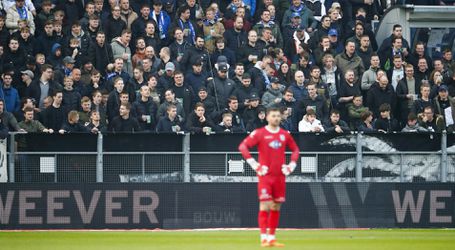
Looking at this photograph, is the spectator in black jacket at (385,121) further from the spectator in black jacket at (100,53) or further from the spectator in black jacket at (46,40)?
the spectator in black jacket at (46,40)

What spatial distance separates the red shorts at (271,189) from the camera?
1814 cm

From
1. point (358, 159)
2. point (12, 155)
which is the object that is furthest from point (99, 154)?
point (358, 159)

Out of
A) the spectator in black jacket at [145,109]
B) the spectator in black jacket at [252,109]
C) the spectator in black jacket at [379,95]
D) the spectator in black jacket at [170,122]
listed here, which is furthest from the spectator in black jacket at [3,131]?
the spectator in black jacket at [379,95]

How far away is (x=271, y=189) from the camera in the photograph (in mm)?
18234

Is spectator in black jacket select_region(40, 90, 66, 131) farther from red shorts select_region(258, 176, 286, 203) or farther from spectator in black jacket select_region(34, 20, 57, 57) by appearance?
red shorts select_region(258, 176, 286, 203)

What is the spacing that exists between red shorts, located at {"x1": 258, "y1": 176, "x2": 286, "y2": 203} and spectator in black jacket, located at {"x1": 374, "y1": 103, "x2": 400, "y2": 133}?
678 centimetres

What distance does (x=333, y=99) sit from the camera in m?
26.1

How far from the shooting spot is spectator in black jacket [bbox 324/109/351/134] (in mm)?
24250

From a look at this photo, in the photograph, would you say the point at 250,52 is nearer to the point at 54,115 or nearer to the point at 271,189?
the point at 54,115

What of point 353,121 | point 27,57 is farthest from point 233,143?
point 27,57

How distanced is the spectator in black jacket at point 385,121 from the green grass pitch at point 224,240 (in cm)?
231

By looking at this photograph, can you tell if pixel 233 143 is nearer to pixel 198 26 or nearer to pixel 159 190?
pixel 159 190

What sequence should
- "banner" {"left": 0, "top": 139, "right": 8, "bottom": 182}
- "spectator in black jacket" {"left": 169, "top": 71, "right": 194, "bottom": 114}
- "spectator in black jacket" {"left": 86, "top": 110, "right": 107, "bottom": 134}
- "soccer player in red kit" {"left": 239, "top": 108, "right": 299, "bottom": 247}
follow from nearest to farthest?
1. "soccer player in red kit" {"left": 239, "top": 108, "right": 299, "bottom": 247}
2. "banner" {"left": 0, "top": 139, "right": 8, "bottom": 182}
3. "spectator in black jacket" {"left": 86, "top": 110, "right": 107, "bottom": 134}
4. "spectator in black jacket" {"left": 169, "top": 71, "right": 194, "bottom": 114}

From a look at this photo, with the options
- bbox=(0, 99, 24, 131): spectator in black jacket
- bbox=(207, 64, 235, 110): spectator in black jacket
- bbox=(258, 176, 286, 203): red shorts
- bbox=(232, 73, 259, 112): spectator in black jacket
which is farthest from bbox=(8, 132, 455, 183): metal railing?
bbox=(258, 176, 286, 203): red shorts
